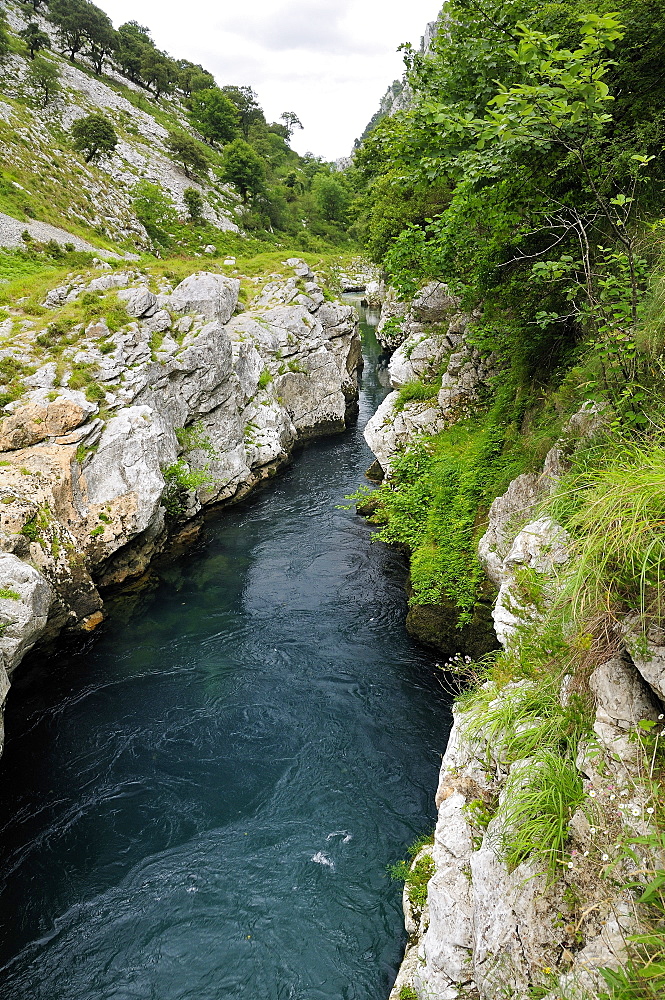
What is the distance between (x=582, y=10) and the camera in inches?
236

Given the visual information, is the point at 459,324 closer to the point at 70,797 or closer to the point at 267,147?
the point at 70,797

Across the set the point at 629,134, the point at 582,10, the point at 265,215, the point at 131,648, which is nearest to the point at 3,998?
the point at 131,648

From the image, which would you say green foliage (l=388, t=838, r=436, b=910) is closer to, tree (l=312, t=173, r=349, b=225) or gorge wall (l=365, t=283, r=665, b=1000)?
gorge wall (l=365, t=283, r=665, b=1000)

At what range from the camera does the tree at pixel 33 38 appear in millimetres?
53112

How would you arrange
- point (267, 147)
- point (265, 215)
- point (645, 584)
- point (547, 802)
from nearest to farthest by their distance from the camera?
point (645, 584) < point (547, 802) < point (265, 215) < point (267, 147)

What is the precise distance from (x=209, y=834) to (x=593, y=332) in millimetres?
9642

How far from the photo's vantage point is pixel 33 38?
176 feet

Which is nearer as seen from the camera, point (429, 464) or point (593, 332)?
point (593, 332)

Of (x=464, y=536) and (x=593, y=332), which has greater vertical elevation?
(x=593, y=332)

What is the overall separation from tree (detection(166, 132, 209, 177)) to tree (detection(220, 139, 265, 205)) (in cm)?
294

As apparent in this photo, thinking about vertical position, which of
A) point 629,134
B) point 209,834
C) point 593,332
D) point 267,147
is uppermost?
point 267,147

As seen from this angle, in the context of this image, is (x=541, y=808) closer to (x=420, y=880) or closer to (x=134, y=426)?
(x=420, y=880)

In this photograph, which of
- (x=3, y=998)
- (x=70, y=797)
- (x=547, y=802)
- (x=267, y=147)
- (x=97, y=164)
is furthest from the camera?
(x=267, y=147)

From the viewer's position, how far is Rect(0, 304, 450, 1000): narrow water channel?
668 cm
